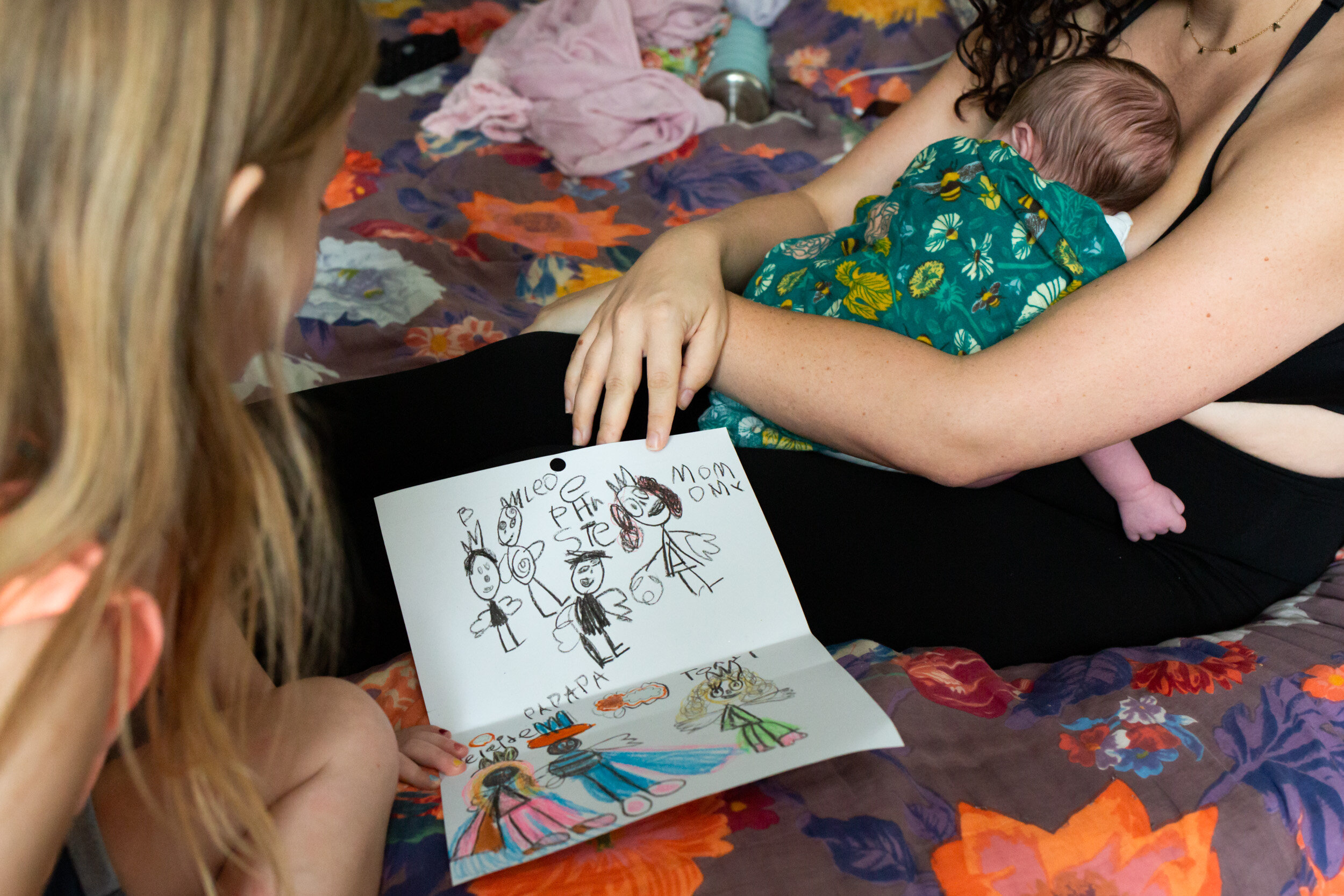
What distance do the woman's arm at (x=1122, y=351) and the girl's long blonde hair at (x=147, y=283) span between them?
1.57 ft

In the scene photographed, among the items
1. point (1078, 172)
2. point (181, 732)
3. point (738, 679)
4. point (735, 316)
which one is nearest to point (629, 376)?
point (735, 316)

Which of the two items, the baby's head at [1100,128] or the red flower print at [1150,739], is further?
the baby's head at [1100,128]

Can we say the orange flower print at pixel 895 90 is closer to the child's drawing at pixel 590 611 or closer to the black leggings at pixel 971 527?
the black leggings at pixel 971 527

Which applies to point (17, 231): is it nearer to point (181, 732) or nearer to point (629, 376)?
point (181, 732)

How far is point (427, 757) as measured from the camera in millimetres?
585

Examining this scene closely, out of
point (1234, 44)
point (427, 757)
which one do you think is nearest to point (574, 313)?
point (427, 757)

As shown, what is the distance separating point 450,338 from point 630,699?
676mm

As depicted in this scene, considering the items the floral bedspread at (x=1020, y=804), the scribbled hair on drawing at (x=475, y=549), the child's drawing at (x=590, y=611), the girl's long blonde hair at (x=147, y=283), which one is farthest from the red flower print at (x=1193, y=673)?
the girl's long blonde hair at (x=147, y=283)

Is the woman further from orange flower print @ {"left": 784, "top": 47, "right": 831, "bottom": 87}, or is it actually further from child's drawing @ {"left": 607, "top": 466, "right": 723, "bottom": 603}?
orange flower print @ {"left": 784, "top": 47, "right": 831, "bottom": 87}

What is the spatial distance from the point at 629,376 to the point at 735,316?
0.44ft

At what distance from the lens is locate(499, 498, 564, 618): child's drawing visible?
0.68m

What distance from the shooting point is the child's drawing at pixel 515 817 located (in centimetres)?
50

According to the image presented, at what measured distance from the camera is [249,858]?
0.49 meters

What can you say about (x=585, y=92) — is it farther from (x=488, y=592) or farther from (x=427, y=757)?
(x=427, y=757)
